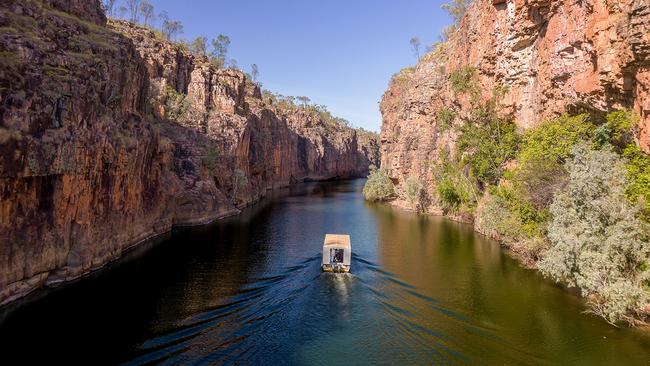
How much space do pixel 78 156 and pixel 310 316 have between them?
896 inches

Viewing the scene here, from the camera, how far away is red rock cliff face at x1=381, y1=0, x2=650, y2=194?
25875mm

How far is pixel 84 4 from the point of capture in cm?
4134

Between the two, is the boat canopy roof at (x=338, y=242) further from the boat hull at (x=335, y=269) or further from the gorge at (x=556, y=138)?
the gorge at (x=556, y=138)

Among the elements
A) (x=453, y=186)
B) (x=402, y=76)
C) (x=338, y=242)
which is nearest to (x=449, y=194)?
(x=453, y=186)

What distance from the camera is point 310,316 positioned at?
24.9 metres

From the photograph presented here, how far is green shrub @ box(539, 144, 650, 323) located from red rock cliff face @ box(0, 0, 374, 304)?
35559 millimetres

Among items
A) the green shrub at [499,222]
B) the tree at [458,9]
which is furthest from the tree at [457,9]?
the green shrub at [499,222]

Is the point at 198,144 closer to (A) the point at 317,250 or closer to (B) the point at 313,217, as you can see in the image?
(B) the point at 313,217

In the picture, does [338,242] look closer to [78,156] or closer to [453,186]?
[78,156]

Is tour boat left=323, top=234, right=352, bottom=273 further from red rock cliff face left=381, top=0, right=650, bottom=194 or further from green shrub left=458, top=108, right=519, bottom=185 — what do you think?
green shrub left=458, top=108, right=519, bottom=185

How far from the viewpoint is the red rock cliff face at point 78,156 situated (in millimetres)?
25547

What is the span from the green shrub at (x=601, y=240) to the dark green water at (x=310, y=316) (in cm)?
236

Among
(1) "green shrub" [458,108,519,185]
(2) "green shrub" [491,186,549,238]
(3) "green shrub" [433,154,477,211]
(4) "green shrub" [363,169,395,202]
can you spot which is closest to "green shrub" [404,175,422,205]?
(3) "green shrub" [433,154,477,211]

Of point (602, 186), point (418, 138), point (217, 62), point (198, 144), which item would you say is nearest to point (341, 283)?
point (602, 186)
